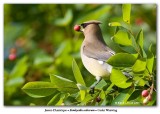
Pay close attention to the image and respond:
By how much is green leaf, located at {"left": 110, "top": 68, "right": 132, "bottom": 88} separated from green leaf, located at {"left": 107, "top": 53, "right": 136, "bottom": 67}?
0.05 metres

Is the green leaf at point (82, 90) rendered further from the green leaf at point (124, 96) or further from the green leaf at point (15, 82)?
the green leaf at point (15, 82)

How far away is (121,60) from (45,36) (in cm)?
141

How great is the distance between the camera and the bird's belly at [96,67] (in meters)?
2.65

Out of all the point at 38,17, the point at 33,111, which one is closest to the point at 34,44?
the point at 38,17

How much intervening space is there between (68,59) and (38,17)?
56 cm

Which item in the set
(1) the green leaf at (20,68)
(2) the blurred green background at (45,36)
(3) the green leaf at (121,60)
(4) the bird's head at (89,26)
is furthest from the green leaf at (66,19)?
(3) the green leaf at (121,60)

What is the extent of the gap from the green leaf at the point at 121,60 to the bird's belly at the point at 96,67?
18 cm

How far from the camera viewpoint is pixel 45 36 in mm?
3766

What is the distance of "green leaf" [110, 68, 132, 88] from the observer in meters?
2.47

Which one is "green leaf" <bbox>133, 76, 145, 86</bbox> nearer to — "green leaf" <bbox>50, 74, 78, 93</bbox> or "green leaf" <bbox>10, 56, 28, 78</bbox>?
"green leaf" <bbox>50, 74, 78, 93</bbox>

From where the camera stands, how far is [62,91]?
2.62 m

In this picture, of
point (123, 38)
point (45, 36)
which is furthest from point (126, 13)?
point (45, 36)

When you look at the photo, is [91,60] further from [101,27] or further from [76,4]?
[76,4]

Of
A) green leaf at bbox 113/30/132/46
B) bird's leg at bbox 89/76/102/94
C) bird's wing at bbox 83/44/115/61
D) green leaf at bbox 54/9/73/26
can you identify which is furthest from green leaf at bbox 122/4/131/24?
green leaf at bbox 54/9/73/26
